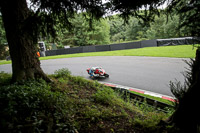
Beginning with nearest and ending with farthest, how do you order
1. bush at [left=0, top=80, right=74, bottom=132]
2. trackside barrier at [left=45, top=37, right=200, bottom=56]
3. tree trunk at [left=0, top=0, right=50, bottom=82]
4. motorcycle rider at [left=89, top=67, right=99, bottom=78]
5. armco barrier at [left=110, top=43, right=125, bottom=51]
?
1. bush at [left=0, top=80, right=74, bottom=132]
2. tree trunk at [left=0, top=0, right=50, bottom=82]
3. motorcycle rider at [left=89, top=67, right=99, bottom=78]
4. trackside barrier at [left=45, top=37, right=200, bottom=56]
5. armco barrier at [left=110, top=43, right=125, bottom=51]

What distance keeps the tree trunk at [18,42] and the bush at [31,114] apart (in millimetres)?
1545

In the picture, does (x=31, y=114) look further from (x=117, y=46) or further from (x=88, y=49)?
(x=88, y=49)

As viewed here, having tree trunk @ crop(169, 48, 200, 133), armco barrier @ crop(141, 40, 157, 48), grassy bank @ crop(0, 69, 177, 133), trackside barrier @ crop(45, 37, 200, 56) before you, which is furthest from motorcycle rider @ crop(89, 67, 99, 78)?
armco barrier @ crop(141, 40, 157, 48)

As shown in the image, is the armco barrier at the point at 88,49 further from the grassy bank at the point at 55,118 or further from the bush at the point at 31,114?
the bush at the point at 31,114

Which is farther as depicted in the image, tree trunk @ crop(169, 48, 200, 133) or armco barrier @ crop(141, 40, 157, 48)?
armco barrier @ crop(141, 40, 157, 48)

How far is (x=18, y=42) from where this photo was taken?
13.9ft

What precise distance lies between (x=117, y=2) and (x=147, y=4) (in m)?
0.78

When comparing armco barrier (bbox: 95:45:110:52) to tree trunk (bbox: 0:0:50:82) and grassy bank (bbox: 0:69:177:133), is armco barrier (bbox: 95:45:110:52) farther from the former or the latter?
grassy bank (bbox: 0:69:177:133)

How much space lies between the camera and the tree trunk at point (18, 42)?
159 inches

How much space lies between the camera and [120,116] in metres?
3.37

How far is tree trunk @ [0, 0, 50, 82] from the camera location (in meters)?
4.03

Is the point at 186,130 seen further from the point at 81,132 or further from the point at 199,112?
the point at 81,132

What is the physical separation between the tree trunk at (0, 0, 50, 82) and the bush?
1.55m

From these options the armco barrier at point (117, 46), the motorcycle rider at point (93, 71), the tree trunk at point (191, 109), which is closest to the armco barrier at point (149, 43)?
the armco barrier at point (117, 46)
